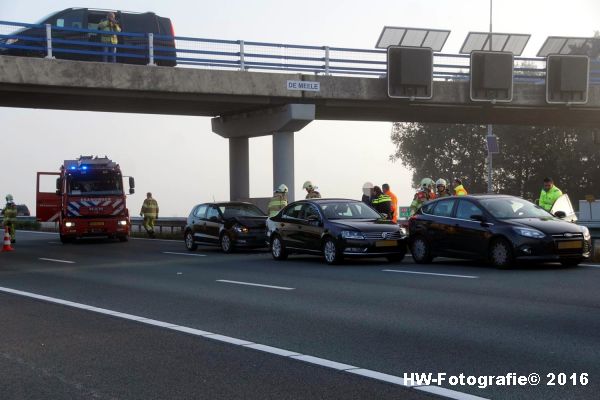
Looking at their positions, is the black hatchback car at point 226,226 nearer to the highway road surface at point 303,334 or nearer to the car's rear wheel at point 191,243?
the car's rear wheel at point 191,243

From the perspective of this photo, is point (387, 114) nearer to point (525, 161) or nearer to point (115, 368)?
point (115, 368)

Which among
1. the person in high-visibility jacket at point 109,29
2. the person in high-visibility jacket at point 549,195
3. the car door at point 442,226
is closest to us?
the car door at point 442,226

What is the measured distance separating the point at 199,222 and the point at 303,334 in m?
16.5

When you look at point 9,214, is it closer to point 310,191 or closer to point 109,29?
point 109,29

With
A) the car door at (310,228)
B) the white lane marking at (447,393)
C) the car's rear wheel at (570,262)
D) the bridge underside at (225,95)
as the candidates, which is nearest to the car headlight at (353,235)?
the car door at (310,228)

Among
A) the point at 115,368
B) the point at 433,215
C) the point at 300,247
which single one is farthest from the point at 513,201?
the point at 115,368

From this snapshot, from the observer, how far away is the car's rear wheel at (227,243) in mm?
23875

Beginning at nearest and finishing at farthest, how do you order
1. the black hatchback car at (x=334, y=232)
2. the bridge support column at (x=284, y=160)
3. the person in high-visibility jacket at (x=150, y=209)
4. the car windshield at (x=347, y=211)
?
the black hatchback car at (x=334, y=232) → the car windshield at (x=347, y=211) → the bridge support column at (x=284, y=160) → the person in high-visibility jacket at (x=150, y=209)

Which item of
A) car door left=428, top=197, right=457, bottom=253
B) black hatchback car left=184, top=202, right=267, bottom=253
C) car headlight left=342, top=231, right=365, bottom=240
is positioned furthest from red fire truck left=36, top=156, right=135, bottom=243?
car door left=428, top=197, right=457, bottom=253

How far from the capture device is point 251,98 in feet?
92.8

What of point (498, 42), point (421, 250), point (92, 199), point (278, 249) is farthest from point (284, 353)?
point (498, 42)

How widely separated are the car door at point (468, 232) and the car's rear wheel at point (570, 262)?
1443 millimetres

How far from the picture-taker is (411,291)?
1330cm

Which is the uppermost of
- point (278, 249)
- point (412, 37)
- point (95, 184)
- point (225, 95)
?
point (412, 37)
